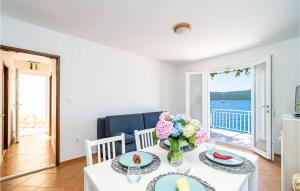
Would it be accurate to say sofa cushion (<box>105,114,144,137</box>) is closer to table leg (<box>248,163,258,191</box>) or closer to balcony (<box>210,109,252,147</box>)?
table leg (<box>248,163,258,191</box>)

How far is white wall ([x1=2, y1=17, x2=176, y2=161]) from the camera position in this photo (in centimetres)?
232

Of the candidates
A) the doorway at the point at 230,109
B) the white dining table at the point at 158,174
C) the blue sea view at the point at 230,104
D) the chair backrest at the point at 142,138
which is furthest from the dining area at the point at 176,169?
the blue sea view at the point at 230,104

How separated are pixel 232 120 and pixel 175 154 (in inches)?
189

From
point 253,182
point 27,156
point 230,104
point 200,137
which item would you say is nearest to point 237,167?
point 253,182

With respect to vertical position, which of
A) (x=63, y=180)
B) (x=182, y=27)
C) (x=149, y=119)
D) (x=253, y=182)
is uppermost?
(x=182, y=27)

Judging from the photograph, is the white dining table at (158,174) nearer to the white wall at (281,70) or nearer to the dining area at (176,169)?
the dining area at (176,169)

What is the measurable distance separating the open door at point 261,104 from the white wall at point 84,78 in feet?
8.60

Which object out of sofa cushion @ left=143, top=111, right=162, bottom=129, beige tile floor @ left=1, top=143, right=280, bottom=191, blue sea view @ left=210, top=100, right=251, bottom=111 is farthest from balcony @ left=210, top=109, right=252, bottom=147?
sofa cushion @ left=143, top=111, right=162, bottom=129

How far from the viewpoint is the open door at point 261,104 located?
2830 mm

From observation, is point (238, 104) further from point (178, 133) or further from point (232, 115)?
point (178, 133)

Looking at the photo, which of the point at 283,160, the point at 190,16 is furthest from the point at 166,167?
the point at 190,16

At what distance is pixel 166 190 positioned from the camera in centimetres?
83

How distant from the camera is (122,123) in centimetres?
301

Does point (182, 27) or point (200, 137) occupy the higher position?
point (182, 27)
